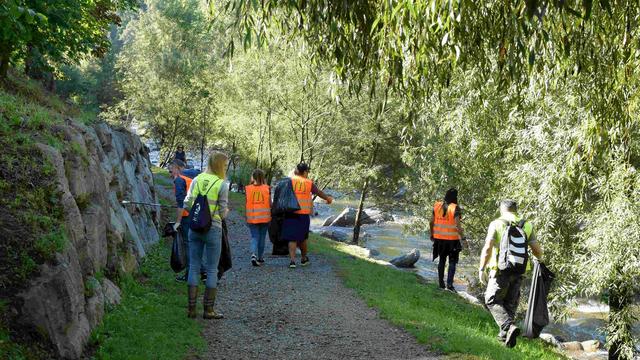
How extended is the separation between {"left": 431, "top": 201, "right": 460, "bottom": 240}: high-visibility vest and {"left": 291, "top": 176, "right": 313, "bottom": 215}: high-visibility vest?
2.64m

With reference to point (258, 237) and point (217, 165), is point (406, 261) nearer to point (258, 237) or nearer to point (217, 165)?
point (258, 237)

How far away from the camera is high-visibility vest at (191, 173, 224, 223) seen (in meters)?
7.30

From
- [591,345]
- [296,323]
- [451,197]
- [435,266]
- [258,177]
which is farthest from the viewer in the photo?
[435,266]

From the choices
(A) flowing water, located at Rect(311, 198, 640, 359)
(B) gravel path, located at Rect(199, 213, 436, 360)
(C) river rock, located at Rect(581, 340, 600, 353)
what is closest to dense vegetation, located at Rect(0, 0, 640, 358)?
(A) flowing water, located at Rect(311, 198, 640, 359)

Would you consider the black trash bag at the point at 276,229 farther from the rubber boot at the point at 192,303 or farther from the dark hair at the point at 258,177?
the rubber boot at the point at 192,303

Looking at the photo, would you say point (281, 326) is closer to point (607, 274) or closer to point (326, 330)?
point (326, 330)

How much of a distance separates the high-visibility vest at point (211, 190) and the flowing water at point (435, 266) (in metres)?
9.25

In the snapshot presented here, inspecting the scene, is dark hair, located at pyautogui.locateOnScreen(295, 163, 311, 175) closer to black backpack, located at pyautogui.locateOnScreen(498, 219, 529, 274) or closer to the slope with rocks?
the slope with rocks

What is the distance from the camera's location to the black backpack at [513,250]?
749 centimetres

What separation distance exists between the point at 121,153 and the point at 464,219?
11.0m

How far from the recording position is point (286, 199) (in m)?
12.0

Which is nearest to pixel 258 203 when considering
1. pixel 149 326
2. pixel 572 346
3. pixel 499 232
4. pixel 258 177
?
pixel 258 177

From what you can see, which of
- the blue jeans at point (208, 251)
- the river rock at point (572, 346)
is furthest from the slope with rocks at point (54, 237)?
the river rock at point (572, 346)

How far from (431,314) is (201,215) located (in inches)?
186
